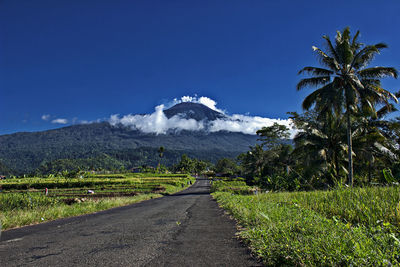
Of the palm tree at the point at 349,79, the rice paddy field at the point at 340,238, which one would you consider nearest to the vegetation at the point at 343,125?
the palm tree at the point at 349,79

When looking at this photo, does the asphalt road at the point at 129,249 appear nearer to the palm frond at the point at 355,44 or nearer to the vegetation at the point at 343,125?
the vegetation at the point at 343,125

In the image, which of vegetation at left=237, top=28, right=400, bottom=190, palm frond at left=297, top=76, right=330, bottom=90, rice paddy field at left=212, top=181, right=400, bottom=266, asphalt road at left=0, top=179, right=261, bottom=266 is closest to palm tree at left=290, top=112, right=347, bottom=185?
vegetation at left=237, top=28, right=400, bottom=190

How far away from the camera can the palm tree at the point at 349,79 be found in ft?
65.0

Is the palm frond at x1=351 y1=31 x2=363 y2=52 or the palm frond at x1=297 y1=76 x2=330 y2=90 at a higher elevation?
the palm frond at x1=351 y1=31 x2=363 y2=52

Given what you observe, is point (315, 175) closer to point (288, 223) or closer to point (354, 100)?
point (354, 100)

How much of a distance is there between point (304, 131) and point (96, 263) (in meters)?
25.8

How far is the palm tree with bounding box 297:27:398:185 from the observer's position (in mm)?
19812

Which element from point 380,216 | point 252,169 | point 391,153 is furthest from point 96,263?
point 252,169

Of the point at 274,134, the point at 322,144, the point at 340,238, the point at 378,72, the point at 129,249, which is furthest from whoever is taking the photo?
the point at 274,134

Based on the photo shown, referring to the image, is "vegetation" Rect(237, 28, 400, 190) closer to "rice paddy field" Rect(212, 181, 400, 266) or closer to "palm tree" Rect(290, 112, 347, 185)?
"palm tree" Rect(290, 112, 347, 185)

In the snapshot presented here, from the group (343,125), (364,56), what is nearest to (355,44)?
(364,56)

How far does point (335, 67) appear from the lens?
20750 millimetres

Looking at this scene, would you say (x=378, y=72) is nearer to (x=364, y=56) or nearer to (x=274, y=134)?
(x=364, y=56)

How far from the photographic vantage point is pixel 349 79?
795 inches
